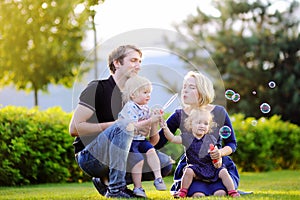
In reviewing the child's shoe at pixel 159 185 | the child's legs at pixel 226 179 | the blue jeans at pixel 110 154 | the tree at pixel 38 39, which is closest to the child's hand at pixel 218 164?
the child's legs at pixel 226 179

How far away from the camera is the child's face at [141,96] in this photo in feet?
14.7

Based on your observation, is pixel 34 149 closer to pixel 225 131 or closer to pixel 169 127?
pixel 169 127

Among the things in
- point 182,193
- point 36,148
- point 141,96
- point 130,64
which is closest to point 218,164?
point 182,193

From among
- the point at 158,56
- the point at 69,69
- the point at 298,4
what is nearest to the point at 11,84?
the point at 69,69

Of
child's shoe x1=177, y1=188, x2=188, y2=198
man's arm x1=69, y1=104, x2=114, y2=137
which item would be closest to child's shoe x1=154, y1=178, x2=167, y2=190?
child's shoe x1=177, y1=188, x2=188, y2=198

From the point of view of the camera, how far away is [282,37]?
21.9 metres

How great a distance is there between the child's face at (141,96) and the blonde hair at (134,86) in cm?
1

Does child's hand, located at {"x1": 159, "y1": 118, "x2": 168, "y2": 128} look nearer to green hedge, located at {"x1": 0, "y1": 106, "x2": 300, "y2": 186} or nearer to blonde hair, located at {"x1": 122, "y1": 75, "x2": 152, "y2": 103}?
blonde hair, located at {"x1": 122, "y1": 75, "x2": 152, "y2": 103}

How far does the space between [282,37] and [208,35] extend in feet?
11.6

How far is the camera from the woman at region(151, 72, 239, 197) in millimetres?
4562

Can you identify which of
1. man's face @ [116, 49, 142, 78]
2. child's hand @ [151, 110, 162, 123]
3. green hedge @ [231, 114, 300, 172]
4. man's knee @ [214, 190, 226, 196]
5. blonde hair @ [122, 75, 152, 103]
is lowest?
green hedge @ [231, 114, 300, 172]

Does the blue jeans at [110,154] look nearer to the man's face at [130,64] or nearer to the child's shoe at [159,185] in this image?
the child's shoe at [159,185]

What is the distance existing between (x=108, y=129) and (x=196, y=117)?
0.68 m

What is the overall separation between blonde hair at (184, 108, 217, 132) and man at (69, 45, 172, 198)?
33 centimetres
